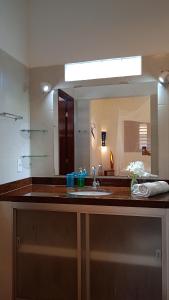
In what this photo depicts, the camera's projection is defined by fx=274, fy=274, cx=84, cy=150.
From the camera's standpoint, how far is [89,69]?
8.29 ft

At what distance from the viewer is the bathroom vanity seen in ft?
6.20

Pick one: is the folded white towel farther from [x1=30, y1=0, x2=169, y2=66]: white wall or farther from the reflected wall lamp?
[x1=30, y1=0, x2=169, y2=66]: white wall

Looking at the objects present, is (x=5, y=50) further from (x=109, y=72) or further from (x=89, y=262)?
(x=89, y=262)

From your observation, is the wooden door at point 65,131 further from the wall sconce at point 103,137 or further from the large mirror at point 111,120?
the wall sconce at point 103,137

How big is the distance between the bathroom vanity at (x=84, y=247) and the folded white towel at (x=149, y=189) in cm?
5

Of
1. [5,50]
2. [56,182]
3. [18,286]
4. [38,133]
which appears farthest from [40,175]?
[5,50]

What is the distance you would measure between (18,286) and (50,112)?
1516mm

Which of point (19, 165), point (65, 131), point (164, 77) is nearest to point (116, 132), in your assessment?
point (65, 131)

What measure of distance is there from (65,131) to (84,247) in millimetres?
1111

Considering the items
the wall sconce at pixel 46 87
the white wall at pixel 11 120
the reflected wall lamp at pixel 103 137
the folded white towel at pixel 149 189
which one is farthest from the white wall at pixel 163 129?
the white wall at pixel 11 120

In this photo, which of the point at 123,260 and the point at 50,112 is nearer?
the point at 123,260

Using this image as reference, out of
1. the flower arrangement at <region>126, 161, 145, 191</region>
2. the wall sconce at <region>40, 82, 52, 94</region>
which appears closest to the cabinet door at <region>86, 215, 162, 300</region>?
the flower arrangement at <region>126, 161, 145, 191</region>

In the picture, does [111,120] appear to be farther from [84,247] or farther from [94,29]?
[84,247]

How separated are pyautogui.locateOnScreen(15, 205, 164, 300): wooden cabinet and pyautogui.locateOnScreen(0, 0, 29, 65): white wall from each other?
138cm
